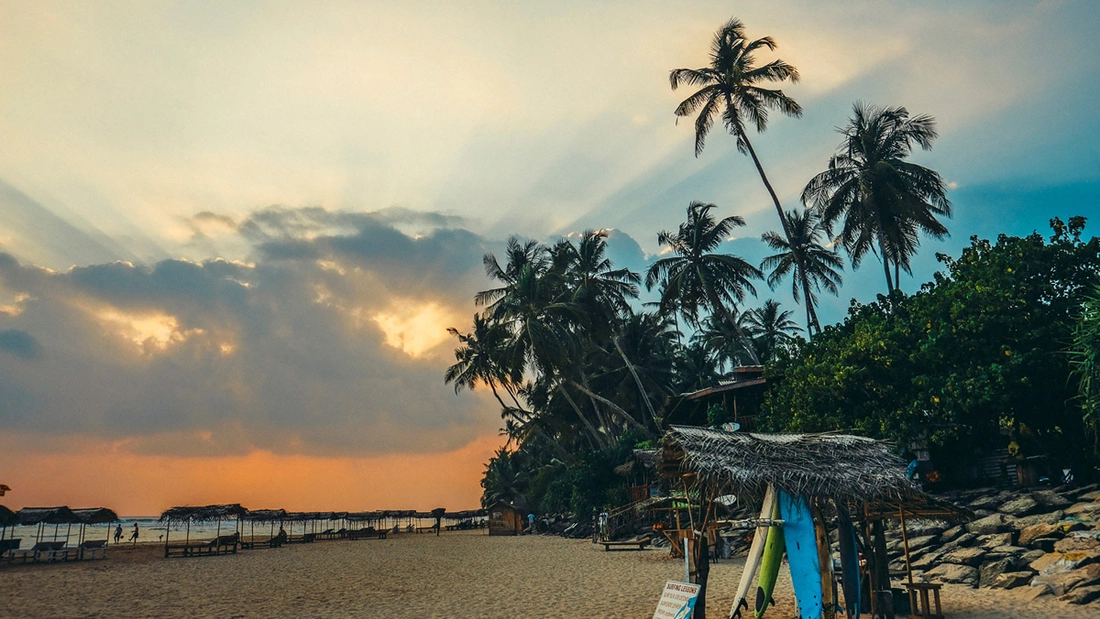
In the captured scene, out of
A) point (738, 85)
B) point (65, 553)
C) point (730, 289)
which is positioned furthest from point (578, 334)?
point (65, 553)

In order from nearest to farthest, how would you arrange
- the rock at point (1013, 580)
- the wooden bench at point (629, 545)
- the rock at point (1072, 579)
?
the rock at point (1072, 579) < the rock at point (1013, 580) < the wooden bench at point (629, 545)

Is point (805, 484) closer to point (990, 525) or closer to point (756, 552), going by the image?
point (756, 552)

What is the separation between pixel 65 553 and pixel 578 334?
90.5 ft

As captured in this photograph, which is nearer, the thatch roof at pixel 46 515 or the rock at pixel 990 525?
the rock at pixel 990 525

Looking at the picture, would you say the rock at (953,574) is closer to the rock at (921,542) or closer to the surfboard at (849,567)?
the rock at (921,542)

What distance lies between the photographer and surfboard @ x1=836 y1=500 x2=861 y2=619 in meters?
10.6

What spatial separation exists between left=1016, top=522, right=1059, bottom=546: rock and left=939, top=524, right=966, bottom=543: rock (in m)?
1.58

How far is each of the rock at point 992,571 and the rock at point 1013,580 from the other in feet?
0.79

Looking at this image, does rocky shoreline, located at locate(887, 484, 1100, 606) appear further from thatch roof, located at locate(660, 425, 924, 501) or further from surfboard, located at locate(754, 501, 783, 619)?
surfboard, located at locate(754, 501, 783, 619)

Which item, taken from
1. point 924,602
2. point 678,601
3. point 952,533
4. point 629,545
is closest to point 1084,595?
point 924,602

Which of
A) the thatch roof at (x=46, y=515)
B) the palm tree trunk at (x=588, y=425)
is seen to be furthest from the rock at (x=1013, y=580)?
the thatch roof at (x=46, y=515)

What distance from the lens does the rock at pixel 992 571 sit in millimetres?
14320

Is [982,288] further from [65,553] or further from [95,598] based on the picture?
[65,553]

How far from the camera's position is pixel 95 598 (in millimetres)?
16688
